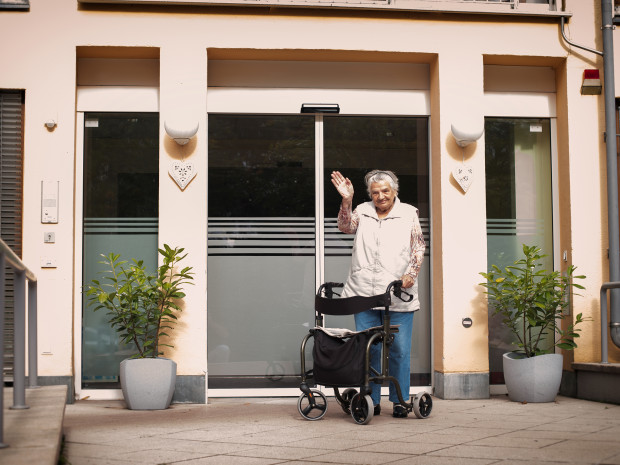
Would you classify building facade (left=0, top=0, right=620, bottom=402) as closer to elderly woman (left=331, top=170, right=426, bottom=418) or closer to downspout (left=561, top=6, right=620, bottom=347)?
downspout (left=561, top=6, right=620, bottom=347)

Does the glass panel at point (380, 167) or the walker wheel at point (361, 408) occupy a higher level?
the glass panel at point (380, 167)

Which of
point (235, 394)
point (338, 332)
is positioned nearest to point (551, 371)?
point (338, 332)

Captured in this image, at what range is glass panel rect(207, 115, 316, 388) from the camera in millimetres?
7613

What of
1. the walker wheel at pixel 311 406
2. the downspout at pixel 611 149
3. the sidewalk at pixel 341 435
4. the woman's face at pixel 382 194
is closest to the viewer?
the sidewalk at pixel 341 435

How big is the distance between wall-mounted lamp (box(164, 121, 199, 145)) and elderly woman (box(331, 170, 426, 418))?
1670 mm

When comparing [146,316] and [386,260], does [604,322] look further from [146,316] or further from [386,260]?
[146,316]

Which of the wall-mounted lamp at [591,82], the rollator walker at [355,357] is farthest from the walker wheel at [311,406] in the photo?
the wall-mounted lamp at [591,82]

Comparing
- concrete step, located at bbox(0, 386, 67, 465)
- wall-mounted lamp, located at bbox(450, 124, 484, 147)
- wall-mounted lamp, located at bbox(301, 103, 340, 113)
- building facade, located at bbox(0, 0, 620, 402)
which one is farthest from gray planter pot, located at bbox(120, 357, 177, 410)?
wall-mounted lamp, located at bbox(450, 124, 484, 147)

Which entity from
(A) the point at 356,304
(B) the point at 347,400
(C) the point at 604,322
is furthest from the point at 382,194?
(C) the point at 604,322

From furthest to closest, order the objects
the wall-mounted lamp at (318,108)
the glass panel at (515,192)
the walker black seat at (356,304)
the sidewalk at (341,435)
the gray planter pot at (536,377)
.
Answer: the glass panel at (515,192) → the wall-mounted lamp at (318,108) → the gray planter pot at (536,377) → the walker black seat at (356,304) → the sidewalk at (341,435)

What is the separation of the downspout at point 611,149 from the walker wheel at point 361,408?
9.43 ft

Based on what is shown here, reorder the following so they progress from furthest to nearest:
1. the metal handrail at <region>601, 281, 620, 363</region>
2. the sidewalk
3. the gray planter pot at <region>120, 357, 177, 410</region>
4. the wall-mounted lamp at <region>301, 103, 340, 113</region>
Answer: the wall-mounted lamp at <region>301, 103, 340, 113</region> → the metal handrail at <region>601, 281, 620, 363</region> → the gray planter pot at <region>120, 357, 177, 410</region> → the sidewalk

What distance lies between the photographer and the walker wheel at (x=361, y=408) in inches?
218

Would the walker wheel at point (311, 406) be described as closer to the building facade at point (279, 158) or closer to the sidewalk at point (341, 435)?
the sidewalk at point (341, 435)
